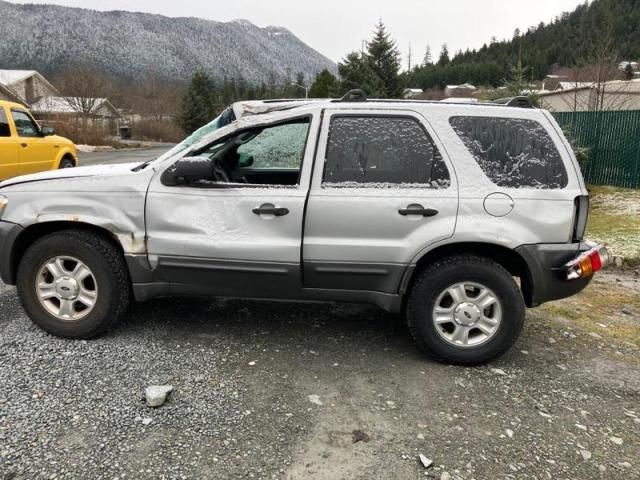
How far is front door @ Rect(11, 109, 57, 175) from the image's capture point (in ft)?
36.1

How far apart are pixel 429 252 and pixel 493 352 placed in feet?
2.72

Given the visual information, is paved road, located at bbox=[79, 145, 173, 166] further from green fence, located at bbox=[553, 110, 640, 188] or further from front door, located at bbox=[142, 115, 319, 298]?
front door, located at bbox=[142, 115, 319, 298]

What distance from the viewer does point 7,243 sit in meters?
3.69

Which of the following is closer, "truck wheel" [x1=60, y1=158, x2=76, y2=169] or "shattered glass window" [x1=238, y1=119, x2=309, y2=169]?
"shattered glass window" [x1=238, y1=119, x2=309, y2=169]

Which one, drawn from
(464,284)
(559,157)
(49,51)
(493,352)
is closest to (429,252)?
(464,284)

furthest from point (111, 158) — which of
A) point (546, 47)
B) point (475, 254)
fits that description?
point (546, 47)

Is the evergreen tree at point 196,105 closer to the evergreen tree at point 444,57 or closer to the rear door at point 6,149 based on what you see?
the rear door at point 6,149

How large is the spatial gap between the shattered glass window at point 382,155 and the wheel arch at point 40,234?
1.66m

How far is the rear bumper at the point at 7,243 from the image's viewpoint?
3680 millimetres

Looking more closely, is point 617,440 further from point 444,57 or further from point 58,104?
point 444,57

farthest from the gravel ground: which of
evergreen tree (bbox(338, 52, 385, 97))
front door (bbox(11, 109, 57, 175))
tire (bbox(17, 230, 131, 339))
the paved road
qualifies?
evergreen tree (bbox(338, 52, 385, 97))

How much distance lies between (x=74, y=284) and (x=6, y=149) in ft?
28.4

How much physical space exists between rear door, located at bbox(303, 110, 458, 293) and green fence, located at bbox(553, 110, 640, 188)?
1094 centimetres

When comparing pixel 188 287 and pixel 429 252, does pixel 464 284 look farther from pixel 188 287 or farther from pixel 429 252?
pixel 188 287
